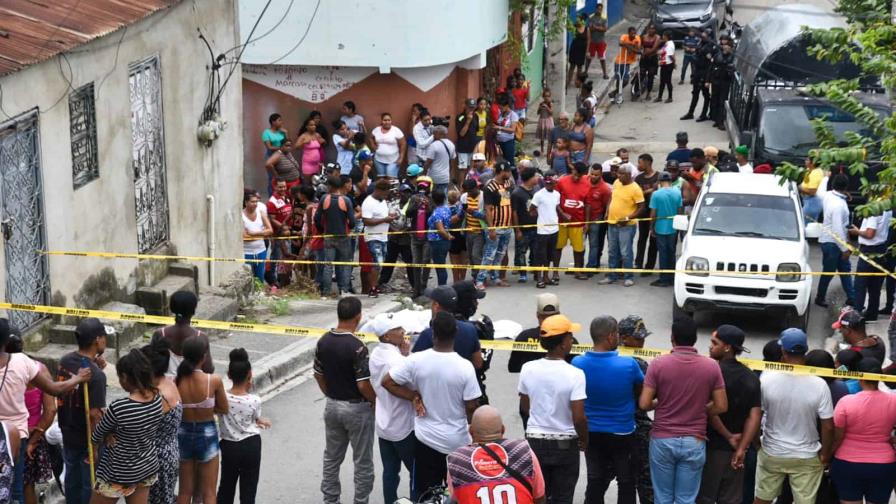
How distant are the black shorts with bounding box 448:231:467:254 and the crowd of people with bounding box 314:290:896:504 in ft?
25.9

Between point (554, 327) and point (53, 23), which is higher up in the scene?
point (53, 23)

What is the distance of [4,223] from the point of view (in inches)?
448

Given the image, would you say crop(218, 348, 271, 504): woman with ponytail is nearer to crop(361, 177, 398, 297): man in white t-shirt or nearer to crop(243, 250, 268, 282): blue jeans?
crop(361, 177, 398, 297): man in white t-shirt

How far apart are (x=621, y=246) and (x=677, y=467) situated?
9.06 m

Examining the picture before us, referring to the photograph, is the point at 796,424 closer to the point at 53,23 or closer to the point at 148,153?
the point at 53,23

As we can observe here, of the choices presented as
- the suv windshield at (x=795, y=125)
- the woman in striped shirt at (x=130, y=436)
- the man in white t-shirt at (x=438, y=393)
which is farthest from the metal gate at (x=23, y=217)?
the suv windshield at (x=795, y=125)

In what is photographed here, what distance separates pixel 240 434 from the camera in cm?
916

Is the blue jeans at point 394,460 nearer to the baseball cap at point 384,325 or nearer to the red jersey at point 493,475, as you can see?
the baseball cap at point 384,325

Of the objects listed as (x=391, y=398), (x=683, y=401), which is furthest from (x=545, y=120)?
(x=683, y=401)

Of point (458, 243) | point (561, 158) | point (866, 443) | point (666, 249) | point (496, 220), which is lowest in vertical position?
point (866, 443)

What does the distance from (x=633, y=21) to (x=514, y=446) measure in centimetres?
3566

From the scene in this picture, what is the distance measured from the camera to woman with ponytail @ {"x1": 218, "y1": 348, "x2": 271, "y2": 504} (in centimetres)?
908

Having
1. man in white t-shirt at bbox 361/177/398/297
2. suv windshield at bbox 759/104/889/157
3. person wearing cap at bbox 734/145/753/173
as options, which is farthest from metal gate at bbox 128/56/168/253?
suv windshield at bbox 759/104/889/157

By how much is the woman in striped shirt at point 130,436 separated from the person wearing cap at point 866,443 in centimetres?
451
